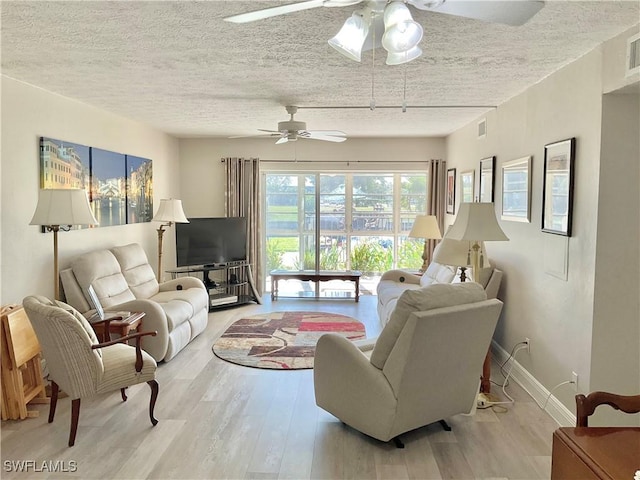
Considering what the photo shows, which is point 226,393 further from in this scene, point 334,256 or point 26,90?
point 334,256

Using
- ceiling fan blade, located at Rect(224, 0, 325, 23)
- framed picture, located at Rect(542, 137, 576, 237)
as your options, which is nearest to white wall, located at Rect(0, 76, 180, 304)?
ceiling fan blade, located at Rect(224, 0, 325, 23)

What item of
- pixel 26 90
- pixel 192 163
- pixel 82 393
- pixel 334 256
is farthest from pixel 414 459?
pixel 192 163

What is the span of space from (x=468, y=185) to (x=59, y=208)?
441 centimetres

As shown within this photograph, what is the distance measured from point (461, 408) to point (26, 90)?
4.09m

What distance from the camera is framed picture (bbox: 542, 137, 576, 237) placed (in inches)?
122

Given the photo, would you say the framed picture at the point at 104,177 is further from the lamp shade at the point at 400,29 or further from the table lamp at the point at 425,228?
the table lamp at the point at 425,228

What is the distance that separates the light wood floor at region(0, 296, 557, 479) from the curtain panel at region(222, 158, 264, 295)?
3.56 metres

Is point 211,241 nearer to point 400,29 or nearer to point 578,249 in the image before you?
point 578,249

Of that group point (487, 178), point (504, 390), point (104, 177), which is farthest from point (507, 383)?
point (104, 177)

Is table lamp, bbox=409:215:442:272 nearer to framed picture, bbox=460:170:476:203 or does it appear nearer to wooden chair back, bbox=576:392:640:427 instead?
framed picture, bbox=460:170:476:203

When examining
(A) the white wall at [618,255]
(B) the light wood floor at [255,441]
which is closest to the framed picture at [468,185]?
(B) the light wood floor at [255,441]

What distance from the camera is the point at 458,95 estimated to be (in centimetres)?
417

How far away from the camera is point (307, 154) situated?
7.19 m

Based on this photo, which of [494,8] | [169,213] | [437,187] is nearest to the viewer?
[494,8]
